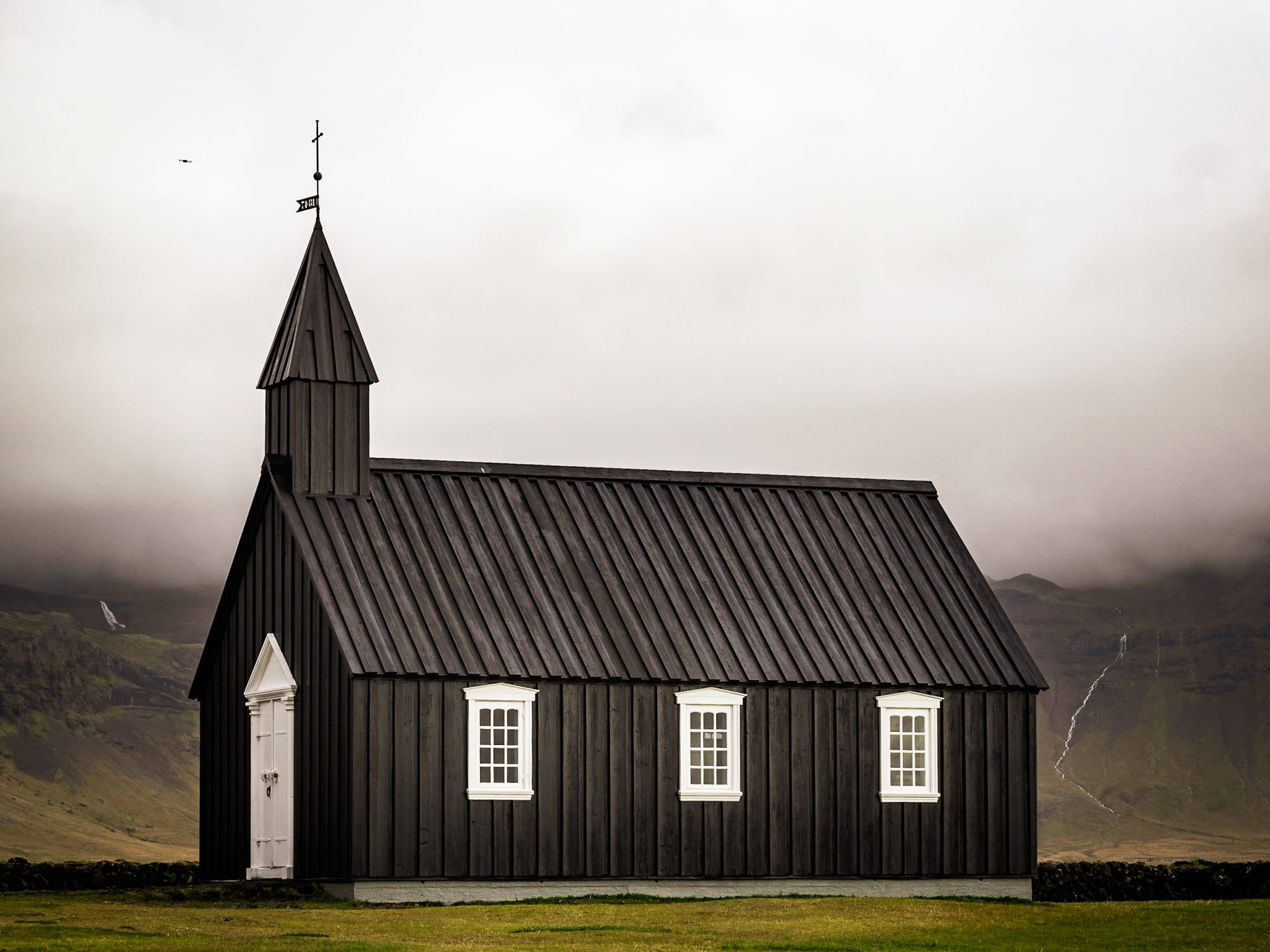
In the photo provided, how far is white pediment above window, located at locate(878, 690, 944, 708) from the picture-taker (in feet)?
119

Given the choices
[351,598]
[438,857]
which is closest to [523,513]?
[351,598]

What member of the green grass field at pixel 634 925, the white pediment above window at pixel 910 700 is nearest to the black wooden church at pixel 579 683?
the white pediment above window at pixel 910 700

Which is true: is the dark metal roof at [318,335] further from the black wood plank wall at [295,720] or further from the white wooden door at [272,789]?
the white wooden door at [272,789]

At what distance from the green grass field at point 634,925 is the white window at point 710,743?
2370 millimetres

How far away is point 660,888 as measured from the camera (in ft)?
112

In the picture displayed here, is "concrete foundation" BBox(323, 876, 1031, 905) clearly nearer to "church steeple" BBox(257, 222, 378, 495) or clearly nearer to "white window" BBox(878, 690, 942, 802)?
"white window" BBox(878, 690, 942, 802)

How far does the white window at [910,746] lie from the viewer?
1426 inches

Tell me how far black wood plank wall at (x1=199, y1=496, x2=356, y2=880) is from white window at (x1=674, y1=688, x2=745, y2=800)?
5.78 meters

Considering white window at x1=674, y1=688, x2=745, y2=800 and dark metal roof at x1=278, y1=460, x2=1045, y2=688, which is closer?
dark metal roof at x1=278, y1=460, x2=1045, y2=688

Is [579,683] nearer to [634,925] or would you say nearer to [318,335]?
[634,925]

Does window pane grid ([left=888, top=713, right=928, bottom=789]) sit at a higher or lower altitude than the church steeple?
lower

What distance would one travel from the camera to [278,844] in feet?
114

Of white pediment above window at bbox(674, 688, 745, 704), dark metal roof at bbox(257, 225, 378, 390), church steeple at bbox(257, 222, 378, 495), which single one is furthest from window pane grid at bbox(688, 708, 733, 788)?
dark metal roof at bbox(257, 225, 378, 390)

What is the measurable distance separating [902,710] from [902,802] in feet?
5.22
